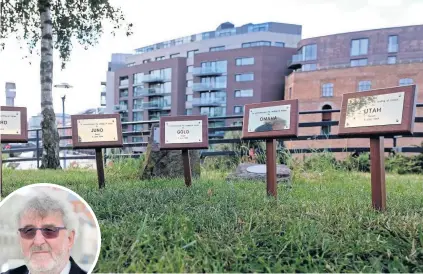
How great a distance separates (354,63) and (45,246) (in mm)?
32068

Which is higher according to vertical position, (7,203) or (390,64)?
(390,64)

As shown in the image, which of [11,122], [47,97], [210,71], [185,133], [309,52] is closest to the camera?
[11,122]

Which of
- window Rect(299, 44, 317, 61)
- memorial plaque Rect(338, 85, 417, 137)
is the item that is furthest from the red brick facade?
memorial plaque Rect(338, 85, 417, 137)

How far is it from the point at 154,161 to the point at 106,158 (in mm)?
1871

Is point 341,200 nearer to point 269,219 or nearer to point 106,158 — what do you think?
point 269,219

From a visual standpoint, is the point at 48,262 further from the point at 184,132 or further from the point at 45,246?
the point at 184,132

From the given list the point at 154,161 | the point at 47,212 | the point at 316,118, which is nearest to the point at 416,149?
the point at 154,161

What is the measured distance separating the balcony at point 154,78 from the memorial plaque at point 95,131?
124 ft

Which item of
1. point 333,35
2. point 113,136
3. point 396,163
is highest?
point 333,35

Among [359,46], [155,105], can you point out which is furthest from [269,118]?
[155,105]

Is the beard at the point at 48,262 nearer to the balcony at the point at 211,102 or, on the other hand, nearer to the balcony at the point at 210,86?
the balcony at the point at 211,102

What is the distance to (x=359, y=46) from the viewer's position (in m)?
30.2

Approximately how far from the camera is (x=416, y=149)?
6121 millimetres

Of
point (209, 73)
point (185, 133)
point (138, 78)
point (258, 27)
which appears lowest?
point (185, 133)
